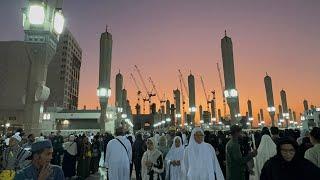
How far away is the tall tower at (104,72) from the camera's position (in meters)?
26.0

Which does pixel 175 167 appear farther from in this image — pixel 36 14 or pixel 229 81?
pixel 229 81

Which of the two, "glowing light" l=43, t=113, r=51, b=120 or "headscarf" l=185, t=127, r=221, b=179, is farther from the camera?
"glowing light" l=43, t=113, r=51, b=120

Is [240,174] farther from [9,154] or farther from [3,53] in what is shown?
[3,53]

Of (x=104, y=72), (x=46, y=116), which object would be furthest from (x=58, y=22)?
(x=46, y=116)

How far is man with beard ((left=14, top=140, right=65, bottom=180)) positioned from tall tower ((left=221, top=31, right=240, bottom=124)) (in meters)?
26.8

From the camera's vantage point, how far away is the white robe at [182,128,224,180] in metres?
6.15

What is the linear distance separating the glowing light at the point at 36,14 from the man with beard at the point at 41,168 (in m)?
7.74

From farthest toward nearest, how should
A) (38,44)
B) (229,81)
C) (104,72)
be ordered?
(229,81)
(104,72)
(38,44)

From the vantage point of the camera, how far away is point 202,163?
6223 millimetres

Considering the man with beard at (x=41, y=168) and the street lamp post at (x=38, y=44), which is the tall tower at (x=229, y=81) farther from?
the man with beard at (x=41, y=168)

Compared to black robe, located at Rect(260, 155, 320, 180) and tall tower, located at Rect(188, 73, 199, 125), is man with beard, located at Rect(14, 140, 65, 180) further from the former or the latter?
tall tower, located at Rect(188, 73, 199, 125)

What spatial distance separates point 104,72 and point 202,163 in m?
25.3

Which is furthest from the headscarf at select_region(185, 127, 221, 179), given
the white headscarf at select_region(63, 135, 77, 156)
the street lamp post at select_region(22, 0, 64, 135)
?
the white headscarf at select_region(63, 135, 77, 156)

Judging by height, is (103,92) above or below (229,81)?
below
